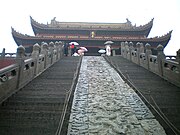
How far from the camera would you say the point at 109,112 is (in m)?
4.78

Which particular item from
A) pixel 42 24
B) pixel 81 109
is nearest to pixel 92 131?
pixel 81 109

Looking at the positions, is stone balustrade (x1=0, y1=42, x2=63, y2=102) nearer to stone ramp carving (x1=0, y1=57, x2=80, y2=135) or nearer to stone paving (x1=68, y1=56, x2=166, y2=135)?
stone ramp carving (x1=0, y1=57, x2=80, y2=135)

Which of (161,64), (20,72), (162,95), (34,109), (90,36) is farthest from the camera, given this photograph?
(90,36)

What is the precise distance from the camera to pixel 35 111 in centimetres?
460

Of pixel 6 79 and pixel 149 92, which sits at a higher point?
pixel 6 79

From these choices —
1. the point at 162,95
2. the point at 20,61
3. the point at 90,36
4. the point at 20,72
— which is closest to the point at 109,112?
the point at 162,95

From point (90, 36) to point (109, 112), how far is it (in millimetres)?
19563

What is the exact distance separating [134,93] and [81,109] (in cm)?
207

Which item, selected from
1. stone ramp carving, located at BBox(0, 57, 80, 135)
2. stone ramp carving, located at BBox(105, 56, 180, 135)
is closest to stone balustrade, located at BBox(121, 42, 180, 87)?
stone ramp carving, located at BBox(105, 56, 180, 135)

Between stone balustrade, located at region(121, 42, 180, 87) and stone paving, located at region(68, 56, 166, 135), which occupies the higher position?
stone balustrade, located at region(121, 42, 180, 87)

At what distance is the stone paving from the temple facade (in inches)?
563

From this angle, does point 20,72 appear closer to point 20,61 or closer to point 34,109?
point 20,61

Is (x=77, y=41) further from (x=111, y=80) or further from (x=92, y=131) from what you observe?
(x=92, y=131)

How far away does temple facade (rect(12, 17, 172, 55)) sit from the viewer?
66.6ft
